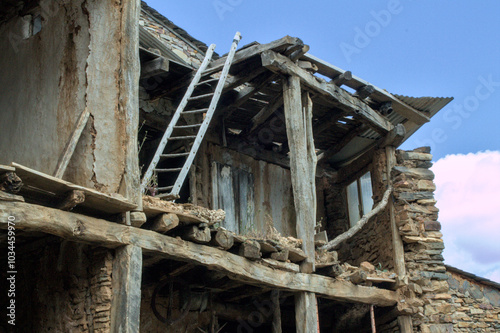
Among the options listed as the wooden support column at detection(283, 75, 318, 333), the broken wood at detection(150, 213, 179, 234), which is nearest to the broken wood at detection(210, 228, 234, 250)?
the broken wood at detection(150, 213, 179, 234)

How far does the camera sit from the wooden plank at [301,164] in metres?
9.10

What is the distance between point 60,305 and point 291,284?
3028 millimetres

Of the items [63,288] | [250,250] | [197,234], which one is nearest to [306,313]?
[250,250]

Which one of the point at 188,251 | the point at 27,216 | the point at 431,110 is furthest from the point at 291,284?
the point at 431,110

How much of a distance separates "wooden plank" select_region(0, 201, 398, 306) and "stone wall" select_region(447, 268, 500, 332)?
1.63m

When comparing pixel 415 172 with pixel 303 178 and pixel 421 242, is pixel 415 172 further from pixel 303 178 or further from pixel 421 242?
pixel 303 178

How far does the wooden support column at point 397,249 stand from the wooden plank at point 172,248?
573mm

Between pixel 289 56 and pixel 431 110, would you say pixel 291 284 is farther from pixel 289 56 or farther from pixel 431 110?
pixel 431 110

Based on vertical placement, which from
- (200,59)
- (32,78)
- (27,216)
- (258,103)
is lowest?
(27,216)

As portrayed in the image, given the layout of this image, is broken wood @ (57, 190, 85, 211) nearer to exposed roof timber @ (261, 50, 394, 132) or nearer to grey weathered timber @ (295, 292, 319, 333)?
grey weathered timber @ (295, 292, 319, 333)

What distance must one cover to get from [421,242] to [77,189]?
21.5ft

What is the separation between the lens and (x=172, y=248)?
715 cm

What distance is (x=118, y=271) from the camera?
6637 millimetres

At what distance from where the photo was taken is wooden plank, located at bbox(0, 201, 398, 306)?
593 cm
